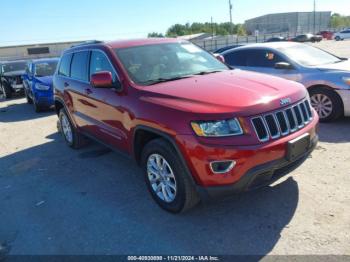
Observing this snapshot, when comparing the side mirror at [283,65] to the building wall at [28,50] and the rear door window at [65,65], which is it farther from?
the building wall at [28,50]

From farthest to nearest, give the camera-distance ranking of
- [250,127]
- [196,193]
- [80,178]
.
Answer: [80,178] < [196,193] < [250,127]

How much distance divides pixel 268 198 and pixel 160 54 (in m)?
2.33

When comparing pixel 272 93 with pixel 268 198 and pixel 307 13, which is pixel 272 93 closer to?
pixel 268 198

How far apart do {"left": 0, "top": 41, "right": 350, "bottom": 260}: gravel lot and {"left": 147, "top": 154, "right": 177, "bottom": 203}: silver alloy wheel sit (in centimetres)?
23

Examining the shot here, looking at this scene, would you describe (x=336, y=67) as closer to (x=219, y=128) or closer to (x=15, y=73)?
(x=219, y=128)

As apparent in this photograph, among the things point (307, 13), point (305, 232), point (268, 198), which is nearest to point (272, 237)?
point (305, 232)

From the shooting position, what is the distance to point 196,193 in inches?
142

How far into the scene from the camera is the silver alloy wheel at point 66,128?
267 inches

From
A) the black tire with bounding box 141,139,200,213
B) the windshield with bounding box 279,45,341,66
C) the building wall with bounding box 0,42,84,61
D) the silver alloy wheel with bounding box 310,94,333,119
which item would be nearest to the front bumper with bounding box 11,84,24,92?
the windshield with bounding box 279,45,341,66

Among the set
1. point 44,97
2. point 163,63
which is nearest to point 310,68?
point 163,63

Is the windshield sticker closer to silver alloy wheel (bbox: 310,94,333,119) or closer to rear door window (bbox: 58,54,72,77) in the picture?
rear door window (bbox: 58,54,72,77)

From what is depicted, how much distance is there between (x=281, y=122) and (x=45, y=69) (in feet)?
34.4

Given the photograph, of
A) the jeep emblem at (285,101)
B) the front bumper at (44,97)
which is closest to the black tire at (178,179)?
the jeep emblem at (285,101)

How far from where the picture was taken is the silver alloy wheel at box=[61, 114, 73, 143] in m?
6.78
